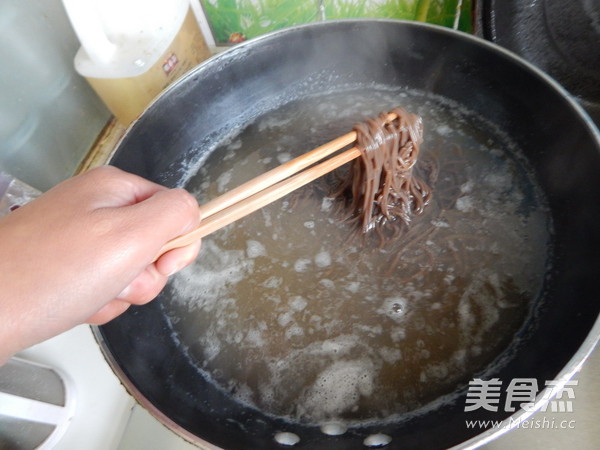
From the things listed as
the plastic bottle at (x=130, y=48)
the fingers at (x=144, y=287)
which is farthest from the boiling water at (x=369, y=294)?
the plastic bottle at (x=130, y=48)

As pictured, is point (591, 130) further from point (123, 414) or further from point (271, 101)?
point (123, 414)

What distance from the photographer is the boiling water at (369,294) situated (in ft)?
3.03

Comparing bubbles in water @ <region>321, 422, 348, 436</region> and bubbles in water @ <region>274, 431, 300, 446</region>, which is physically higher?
bubbles in water @ <region>274, 431, 300, 446</region>

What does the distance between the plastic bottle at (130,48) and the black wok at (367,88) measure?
14cm

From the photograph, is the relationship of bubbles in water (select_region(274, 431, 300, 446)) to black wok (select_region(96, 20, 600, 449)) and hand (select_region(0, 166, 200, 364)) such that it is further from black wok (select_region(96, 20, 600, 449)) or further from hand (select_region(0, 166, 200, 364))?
hand (select_region(0, 166, 200, 364))

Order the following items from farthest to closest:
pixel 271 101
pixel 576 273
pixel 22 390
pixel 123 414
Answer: pixel 271 101
pixel 123 414
pixel 22 390
pixel 576 273

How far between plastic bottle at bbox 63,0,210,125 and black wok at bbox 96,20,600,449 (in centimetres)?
14

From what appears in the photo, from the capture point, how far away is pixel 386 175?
1.07 metres

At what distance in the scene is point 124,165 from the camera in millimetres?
1129

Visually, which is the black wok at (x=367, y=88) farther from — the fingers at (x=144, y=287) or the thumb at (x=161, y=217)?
the thumb at (x=161, y=217)

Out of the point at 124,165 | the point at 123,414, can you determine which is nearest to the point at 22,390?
the point at 123,414

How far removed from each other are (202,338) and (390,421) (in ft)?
1.46

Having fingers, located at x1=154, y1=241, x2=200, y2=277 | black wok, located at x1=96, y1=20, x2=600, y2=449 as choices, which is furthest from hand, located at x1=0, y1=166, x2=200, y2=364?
black wok, located at x1=96, y1=20, x2=600, y2=449

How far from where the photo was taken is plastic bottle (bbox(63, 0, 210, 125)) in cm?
121
